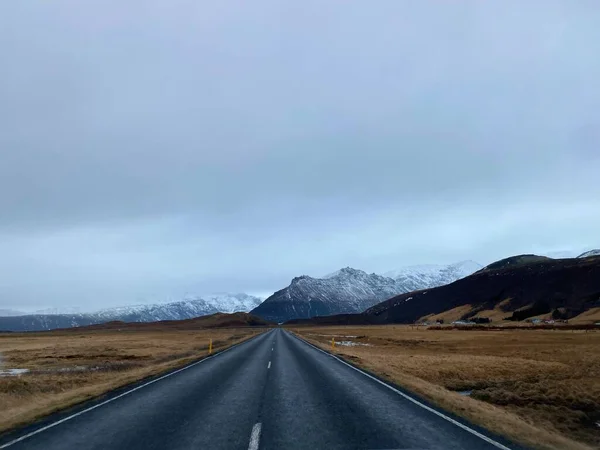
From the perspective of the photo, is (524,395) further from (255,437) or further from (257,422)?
(255,437)

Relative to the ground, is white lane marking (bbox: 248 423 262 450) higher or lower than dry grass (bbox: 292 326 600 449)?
higher

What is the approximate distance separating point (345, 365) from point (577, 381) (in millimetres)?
12330

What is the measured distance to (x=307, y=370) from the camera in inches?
1016

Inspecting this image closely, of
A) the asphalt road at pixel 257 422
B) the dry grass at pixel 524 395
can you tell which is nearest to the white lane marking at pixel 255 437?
the asphalt road at pixel 257 422

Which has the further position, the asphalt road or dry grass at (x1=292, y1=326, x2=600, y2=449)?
dry grass at (x1=292, y1=326, x2=600, y2=449)

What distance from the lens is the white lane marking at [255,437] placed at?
9701 mm

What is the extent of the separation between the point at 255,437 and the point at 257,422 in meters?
1.68

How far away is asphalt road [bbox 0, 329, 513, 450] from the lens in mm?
10055

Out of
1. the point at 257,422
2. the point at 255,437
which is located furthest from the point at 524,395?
the point at 255,437

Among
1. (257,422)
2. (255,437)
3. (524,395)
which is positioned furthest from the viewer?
(524,395)

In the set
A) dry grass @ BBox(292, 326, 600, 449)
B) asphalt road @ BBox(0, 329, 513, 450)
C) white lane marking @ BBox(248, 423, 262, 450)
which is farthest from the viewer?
dry grass @ BBox(292, 326, 600, 449)

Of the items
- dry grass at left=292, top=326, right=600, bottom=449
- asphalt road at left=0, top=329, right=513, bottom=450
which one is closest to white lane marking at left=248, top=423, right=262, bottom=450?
asphalt road at left=0, top=329, right=513, bottom=450

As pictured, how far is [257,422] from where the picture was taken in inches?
478

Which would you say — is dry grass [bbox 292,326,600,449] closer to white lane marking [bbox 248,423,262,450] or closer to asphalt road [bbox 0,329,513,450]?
asphalt road [bbox 0,329,513,450]
